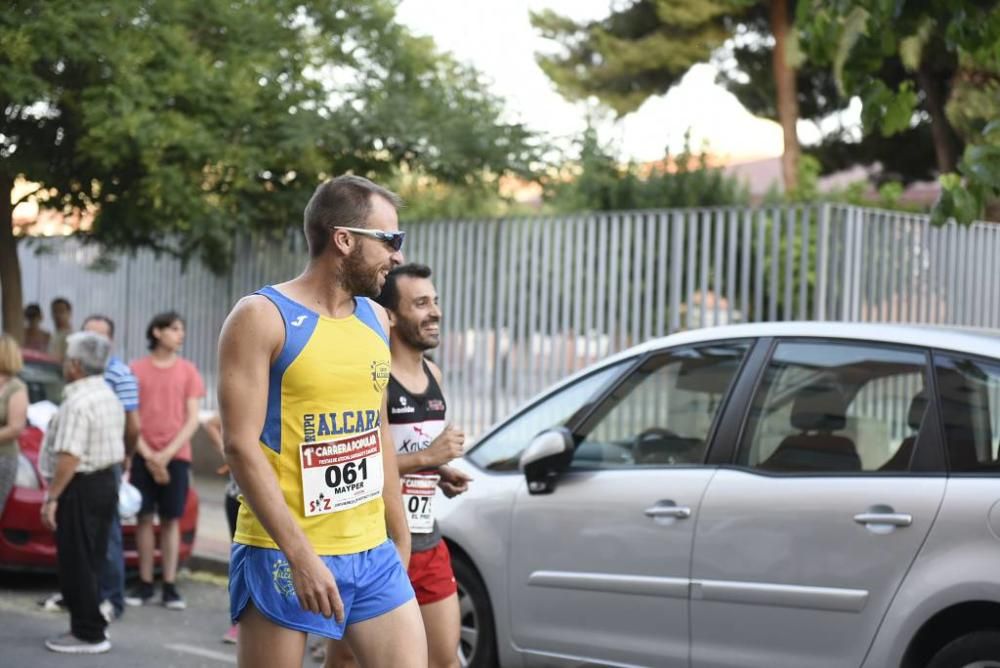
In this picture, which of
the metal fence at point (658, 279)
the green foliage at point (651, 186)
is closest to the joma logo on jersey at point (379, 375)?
the metal fence at point (658, 279)

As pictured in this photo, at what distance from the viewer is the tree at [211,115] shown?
1349cm

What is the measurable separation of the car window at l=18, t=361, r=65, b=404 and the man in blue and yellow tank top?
7.12 metres

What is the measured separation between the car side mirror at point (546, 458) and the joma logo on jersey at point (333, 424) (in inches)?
90.3

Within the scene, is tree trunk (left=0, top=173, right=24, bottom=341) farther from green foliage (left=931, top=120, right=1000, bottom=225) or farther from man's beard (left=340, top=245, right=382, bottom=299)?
man's beard (left=340, top=245, right=382, bottom=299)

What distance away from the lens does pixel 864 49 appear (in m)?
7.52

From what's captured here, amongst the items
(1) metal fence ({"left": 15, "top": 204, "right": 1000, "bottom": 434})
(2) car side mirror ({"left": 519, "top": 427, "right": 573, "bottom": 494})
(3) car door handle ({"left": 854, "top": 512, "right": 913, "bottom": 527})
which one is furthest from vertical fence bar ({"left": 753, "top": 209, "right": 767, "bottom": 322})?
(3) car door handle ({"left": 854, "top": 512, "right": 913, "bottom": 527})

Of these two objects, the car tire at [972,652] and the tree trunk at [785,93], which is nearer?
the car tire at [972,652]

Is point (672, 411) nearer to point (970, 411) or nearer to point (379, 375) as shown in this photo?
point (970, 411)

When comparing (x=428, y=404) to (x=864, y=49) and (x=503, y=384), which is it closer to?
(x=864, y=49)

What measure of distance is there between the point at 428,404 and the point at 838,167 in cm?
2467

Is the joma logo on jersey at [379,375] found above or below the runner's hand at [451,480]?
above

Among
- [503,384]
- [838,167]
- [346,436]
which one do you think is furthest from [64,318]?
[838,167]

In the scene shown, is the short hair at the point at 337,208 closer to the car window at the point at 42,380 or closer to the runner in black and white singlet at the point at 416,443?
the runner in black and white singlet at the point at 416,443

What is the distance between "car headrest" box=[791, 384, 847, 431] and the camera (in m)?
5.92
